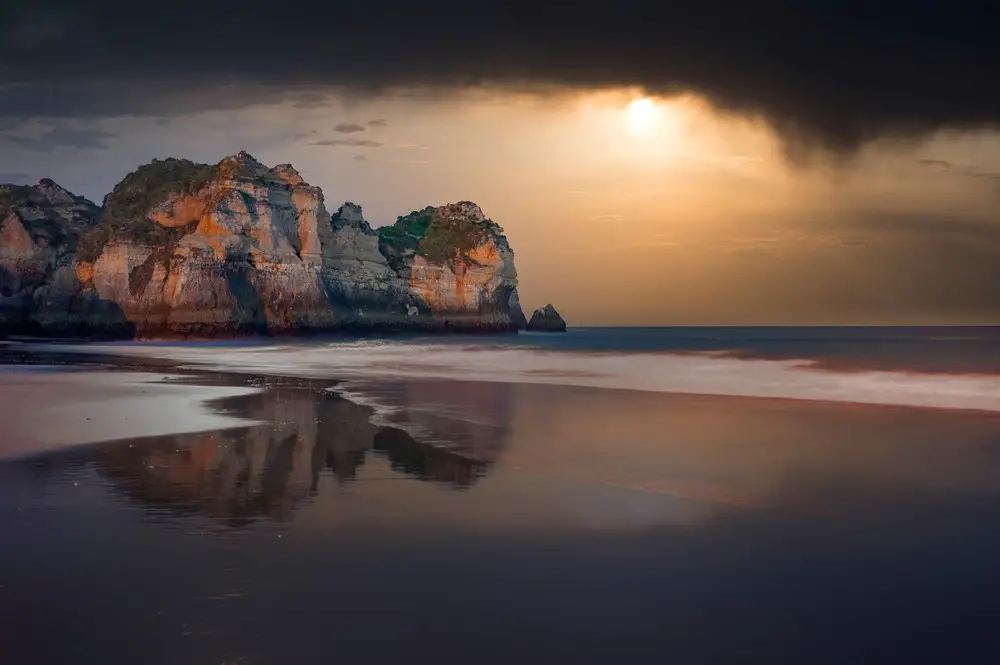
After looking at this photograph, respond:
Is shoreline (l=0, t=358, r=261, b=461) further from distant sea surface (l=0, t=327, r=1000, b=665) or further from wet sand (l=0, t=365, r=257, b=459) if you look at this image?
distant sea surface (l=0, t=327, r=1000, b=665)

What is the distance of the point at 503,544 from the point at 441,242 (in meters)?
110

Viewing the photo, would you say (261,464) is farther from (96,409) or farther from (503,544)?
(96,409)

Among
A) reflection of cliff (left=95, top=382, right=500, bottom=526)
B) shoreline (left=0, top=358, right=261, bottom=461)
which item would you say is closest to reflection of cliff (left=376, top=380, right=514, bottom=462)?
reflection of cliff (left=95, top=382, right=500, bottom=526)

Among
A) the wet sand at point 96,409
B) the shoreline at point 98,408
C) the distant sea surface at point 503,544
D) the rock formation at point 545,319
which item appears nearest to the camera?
the distant sea surface at point 503,544

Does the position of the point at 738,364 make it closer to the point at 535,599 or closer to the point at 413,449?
the point at 413,449

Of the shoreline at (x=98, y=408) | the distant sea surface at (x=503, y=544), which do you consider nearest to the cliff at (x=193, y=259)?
the shoreline at (x=98, y=408)

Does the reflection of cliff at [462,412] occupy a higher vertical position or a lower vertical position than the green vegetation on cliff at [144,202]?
lower

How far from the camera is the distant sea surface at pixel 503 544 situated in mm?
5156

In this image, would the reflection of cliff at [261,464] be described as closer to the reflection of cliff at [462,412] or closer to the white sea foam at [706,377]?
the reflection of cliff at [462,412]

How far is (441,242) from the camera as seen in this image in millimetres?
115938

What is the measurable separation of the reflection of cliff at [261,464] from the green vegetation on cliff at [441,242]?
323 feet

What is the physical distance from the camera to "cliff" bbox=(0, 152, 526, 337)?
77.5 meters

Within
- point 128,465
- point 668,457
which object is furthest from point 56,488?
point 668,457

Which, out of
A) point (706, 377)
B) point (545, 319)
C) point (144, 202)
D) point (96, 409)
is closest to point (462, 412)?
point (96, 409)
